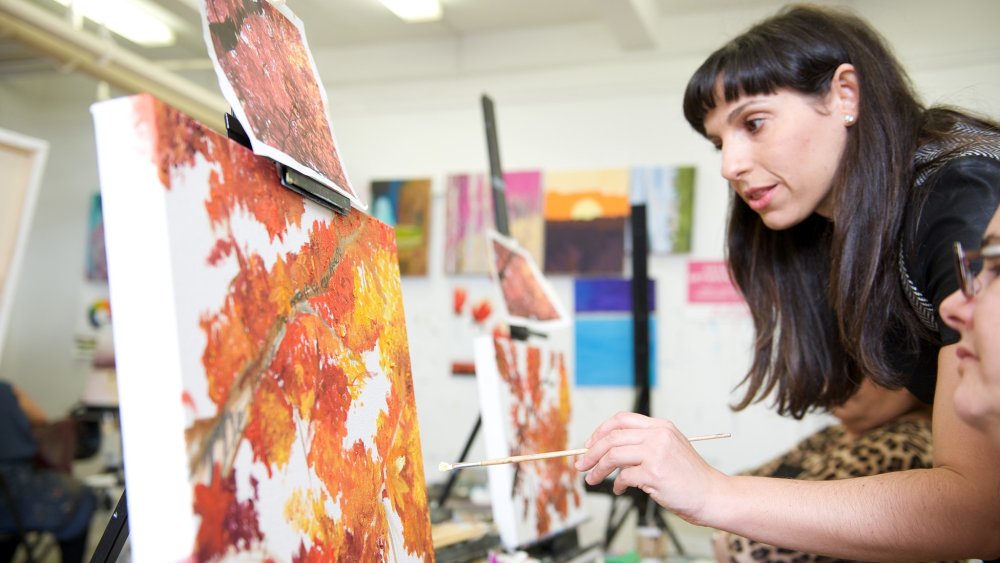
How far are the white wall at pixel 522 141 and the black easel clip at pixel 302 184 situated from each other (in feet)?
9.85

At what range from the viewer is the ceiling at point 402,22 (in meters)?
3.67

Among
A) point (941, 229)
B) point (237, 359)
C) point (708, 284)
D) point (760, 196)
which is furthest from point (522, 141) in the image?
point (237, 359)

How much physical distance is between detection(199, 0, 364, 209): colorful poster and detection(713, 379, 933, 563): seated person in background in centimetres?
98

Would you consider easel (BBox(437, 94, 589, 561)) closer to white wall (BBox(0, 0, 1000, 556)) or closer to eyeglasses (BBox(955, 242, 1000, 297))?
eyeglasses (BBox(955, 242, 1000, 297))

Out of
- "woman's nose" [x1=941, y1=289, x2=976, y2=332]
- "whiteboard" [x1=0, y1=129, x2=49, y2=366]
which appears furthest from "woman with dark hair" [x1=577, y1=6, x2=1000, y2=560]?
"whiteboard" [x1=0, y1=129, x2=49, y2=366]

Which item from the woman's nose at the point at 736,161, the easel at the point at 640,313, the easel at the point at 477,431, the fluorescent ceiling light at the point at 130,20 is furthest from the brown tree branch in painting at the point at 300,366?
the fluorescent ceiling light at the point at 130,20

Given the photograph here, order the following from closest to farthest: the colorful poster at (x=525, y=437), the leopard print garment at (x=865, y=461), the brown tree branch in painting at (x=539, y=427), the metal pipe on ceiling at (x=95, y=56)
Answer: the leopard print garment at (x=865, y=461)
the colorful poster at (x=525, y=437)
the brown tree branch in painting at (x=539, y=427)
the metal pipe on ceiling at (x=95, y=56)

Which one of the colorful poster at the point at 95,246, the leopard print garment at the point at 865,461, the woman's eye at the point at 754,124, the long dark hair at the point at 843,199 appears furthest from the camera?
the colorful poster at the point at 95,246

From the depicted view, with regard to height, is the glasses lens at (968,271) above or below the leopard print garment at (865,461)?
above

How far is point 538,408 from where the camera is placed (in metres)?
1.95

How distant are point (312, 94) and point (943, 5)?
3.47m

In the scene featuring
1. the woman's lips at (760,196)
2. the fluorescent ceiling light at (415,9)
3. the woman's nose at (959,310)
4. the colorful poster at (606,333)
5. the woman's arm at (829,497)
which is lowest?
the colorful poster at (606,333)

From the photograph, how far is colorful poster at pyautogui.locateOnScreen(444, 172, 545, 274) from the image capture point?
4.00m

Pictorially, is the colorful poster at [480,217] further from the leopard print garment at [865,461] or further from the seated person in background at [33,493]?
the leopard print garment at [865,461]
